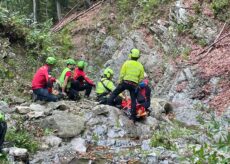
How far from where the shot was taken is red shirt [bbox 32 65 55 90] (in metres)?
12.4

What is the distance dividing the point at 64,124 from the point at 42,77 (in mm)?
2549

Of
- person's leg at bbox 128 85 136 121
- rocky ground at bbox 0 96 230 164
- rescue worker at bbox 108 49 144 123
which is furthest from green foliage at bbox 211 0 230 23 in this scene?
person's leg at bbox 128 85 136 121

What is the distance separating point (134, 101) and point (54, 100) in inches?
108

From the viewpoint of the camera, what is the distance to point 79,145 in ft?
32.5

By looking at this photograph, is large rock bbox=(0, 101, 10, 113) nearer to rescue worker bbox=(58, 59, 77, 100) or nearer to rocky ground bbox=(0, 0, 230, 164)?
rocky ground bbox=(0, 0, 230, 164)

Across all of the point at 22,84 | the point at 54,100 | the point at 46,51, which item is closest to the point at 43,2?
the point at 46,51

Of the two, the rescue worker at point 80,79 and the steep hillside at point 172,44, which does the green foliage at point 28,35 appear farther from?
the rescue worker at point 80,79

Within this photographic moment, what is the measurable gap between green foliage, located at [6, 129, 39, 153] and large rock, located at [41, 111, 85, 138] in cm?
96

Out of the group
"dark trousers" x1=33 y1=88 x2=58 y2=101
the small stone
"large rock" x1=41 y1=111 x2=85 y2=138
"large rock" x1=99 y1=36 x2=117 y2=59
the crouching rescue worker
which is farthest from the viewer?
"large rock" x1=99 y1=36 x2=117 y2=59

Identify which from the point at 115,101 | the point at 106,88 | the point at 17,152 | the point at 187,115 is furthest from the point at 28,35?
the point at 17,152

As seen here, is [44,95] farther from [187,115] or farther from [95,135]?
[187,115]

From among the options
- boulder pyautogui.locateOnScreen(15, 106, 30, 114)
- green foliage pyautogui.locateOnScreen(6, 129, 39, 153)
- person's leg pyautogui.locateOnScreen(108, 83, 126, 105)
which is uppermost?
person's leg pyautogui.locateOnScreen(108, 83, 126, 105)

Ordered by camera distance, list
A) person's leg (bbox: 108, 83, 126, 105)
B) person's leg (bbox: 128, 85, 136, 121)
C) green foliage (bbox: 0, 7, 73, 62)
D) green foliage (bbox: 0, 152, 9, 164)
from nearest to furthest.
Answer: green foliage (bbox: 0, 152, 9, 164)
person's leg (bbox: 128, 85, 136, 121)
person's leg (bbox: 108, 83, 126, 105)
green foliage (bbox: 0, 7, 73, 62)

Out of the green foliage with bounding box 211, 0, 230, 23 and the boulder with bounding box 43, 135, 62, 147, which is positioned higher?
the green foliage with bounding box 211, 0, 230, 23
